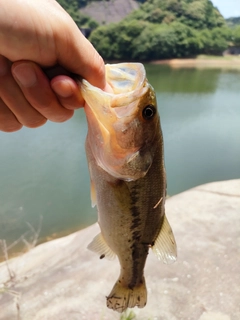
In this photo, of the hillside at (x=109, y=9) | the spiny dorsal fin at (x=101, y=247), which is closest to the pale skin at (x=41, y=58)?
the spiny dorsal fin at (x=101, y=247)

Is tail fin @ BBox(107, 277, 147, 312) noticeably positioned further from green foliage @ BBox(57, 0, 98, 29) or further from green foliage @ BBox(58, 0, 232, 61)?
green foliage @ BBox(57, 0, 98, 29)

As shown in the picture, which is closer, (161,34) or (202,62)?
(202,62)

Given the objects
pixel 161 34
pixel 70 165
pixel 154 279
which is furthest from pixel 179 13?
pixel 154 279

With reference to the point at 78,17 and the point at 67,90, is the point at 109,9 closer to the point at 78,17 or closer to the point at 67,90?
the point at 78,17

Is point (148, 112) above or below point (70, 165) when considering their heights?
above

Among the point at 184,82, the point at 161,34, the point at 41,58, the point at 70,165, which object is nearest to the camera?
the point at 41,58

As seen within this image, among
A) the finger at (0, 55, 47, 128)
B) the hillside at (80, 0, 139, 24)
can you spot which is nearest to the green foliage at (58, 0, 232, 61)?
the hillside at (80, 0, 139, 24)
